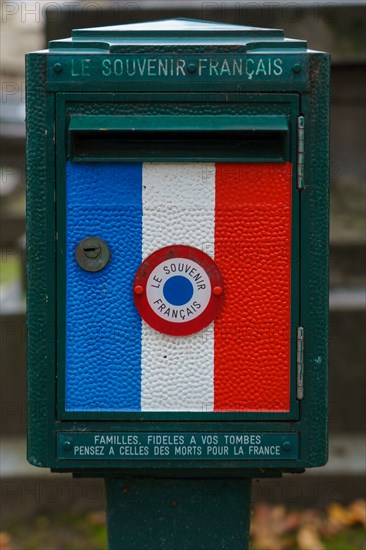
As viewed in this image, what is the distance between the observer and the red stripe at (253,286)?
6.45 feet

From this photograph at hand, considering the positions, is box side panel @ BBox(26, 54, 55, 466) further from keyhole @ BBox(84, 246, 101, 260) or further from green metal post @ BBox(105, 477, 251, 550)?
green metal post @ BBox(105, 477, 251, 550)

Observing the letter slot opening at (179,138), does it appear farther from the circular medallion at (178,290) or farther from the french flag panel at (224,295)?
the circular medallion at (178,290)

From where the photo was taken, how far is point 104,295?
199 cm

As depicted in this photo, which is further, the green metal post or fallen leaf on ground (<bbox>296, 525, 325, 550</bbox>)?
fallen leaf on ground (<bbox>296, 525, 325, 550</bbox>)

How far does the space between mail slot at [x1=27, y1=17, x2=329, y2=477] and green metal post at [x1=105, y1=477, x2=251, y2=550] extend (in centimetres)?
20

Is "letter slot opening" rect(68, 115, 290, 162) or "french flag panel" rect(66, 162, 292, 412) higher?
"letter slot opening" rect(68, 115, 290, 162)

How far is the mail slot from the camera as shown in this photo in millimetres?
1955

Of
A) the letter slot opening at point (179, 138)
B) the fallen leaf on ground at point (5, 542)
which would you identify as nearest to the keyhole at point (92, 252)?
the letter slot opening at point (179, 138)

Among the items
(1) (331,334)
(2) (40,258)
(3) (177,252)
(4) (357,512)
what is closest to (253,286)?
(3) (177,252)

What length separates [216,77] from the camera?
1.96 meters

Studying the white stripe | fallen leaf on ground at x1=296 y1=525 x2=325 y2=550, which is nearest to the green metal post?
the white stripe

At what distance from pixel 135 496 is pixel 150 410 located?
1.01 feet

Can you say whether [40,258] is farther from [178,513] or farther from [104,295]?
[178,513]

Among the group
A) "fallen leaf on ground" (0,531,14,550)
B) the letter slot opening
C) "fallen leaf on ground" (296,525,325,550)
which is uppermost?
the letter slot opening
